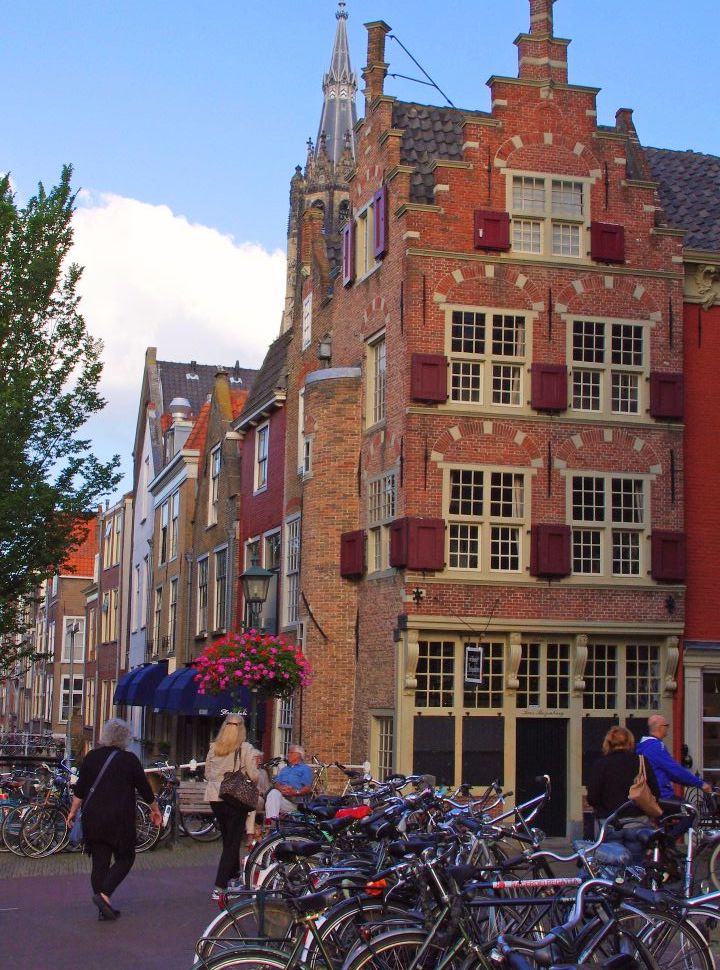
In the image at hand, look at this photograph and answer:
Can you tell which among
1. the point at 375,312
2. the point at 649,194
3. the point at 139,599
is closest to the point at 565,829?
the point at 375,312

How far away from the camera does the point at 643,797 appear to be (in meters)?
12.8

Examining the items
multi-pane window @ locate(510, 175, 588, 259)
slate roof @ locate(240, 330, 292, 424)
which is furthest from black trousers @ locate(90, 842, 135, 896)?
slate roof @ locate(240, 330, 292, 424)

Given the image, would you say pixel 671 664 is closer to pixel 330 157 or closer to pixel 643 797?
pixel 643 797

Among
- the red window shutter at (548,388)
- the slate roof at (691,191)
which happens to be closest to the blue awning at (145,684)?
the red window shutter at (548,388)

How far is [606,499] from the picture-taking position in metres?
24.4

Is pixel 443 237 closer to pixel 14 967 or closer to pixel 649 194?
pixel 649 194

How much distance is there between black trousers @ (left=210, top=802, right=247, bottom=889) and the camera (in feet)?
45.5

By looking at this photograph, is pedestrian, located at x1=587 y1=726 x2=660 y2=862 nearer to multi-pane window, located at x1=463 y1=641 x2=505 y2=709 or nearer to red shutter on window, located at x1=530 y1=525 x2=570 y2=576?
multi-pane window, located at x1=463 y1=641 x2=505 y2=709

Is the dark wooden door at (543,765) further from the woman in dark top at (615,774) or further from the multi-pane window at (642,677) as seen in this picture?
the woman in dark top at (615,774)

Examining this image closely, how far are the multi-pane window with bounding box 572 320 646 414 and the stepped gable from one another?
387 centimetres

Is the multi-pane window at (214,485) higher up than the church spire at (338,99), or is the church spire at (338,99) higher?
the church spire at (338,99)

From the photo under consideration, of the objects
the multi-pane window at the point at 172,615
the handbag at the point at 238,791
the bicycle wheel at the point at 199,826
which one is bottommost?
the bicycle wheel at the point at 199,826

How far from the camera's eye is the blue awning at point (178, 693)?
3356cm

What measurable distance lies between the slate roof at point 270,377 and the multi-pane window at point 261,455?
1.79 feet
